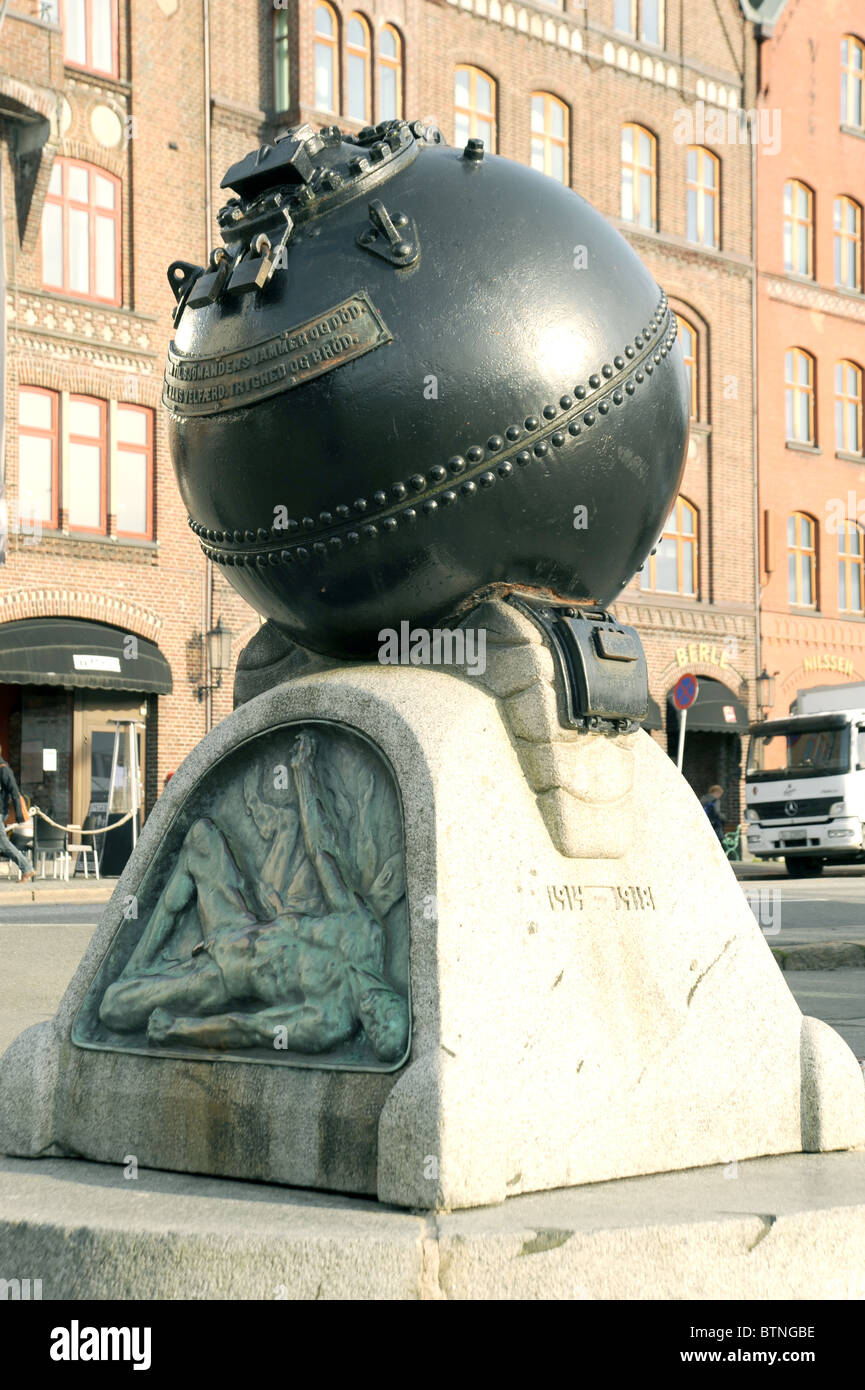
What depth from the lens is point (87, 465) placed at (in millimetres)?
24266

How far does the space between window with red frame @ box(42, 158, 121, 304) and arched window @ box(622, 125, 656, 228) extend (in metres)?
10.3

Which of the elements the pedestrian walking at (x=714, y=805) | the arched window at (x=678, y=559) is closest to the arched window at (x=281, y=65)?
the arched window at (x=678, y=559)

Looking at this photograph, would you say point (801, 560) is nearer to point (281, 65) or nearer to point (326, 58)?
point (326, 58)

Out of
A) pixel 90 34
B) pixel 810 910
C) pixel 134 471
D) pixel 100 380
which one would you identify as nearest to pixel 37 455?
pixel 100 380

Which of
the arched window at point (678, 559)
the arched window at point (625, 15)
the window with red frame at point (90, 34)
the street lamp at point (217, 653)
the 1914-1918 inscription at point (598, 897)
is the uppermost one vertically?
the arched window at point (625, 15)

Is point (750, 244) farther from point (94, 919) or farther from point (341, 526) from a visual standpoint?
point (341, 526)

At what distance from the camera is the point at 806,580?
34406mm

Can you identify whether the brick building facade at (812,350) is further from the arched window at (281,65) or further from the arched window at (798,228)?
the arched window at (281,65)

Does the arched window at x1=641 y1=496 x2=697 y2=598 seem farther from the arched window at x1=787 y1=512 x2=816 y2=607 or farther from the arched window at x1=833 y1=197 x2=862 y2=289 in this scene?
the arched window at x1=833 y1=197 x2=862 y2=289

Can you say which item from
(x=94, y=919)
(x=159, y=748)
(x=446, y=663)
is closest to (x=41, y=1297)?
(x=446, y=663)

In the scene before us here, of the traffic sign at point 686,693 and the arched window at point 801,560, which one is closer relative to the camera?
the traffic sign at point 686,693

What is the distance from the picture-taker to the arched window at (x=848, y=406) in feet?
115

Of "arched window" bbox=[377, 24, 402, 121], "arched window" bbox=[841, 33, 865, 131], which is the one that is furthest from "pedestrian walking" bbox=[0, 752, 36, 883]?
"arched window" bbox=[841, 33, 865, 131]

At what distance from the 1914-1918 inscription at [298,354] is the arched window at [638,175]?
2783 cm
